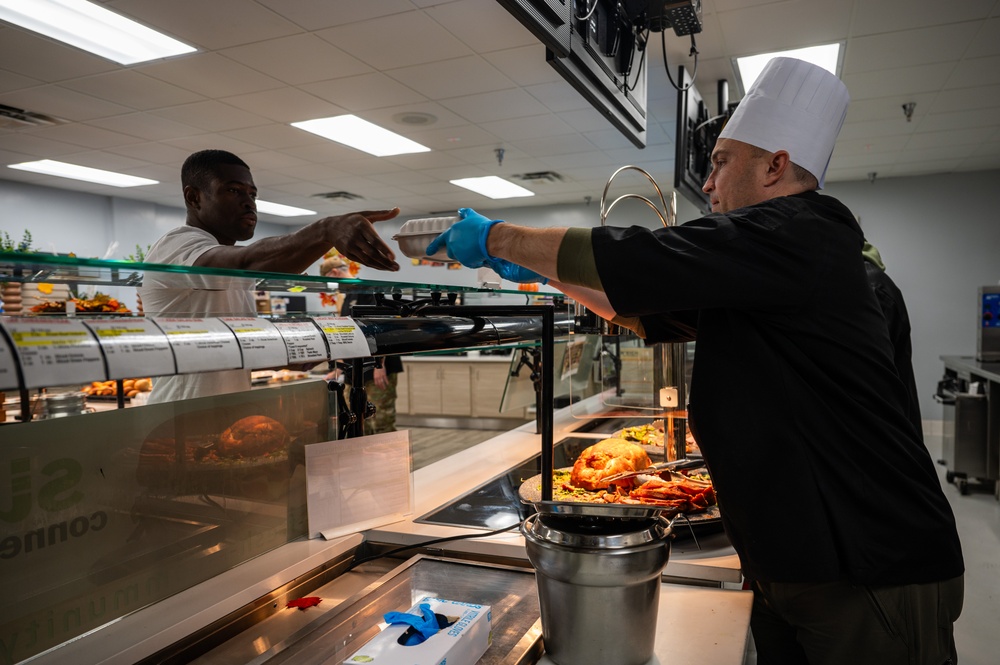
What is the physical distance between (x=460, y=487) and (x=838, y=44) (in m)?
3.95

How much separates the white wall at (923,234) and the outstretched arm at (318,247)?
6.75 metres

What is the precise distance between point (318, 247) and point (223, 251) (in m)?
0.18

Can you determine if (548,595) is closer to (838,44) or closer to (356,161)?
(838,44)

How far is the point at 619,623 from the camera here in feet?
3.24

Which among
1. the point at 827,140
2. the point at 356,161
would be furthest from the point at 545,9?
the point at 356,161

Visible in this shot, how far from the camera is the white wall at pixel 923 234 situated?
7961 mm

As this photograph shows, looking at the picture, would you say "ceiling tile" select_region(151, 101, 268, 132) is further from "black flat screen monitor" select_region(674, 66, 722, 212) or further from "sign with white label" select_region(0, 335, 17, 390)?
"sign with white label" select_region(0, 335, 17, 390)

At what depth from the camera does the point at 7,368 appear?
0.55 metres

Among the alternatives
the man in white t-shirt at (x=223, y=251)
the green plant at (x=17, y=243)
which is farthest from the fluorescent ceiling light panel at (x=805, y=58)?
the green plant at (x=17, y=243)

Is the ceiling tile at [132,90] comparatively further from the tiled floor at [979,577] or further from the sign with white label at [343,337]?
the tiled floor at [979,577]

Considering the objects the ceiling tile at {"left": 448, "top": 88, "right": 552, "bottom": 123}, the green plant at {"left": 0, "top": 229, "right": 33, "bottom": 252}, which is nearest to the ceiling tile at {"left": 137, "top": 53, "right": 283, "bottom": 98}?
the ceiling tile at {"left": 448, "top": 88, "right": 552, "bottom": 123}

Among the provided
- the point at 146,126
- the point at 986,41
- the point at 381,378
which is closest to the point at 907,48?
the point at 986,41

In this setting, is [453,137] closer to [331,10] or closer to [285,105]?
[285,105]

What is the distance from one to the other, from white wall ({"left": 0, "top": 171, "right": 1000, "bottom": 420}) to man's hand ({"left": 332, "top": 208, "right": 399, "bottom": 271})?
22.3ft
